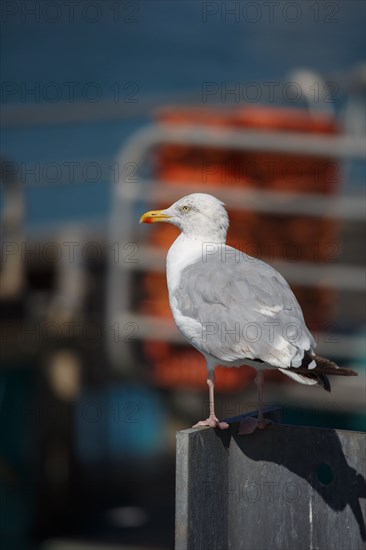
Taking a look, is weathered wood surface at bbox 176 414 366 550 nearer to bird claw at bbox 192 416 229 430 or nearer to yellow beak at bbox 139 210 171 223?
bird claw at bbox 192 416 229 430

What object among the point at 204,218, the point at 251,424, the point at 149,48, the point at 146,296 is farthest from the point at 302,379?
the point at 149,48

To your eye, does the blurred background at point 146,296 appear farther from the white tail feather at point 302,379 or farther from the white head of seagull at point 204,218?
the white tail feather at point 302,379

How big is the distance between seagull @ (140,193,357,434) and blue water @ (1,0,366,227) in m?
18.8

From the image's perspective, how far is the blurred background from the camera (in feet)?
18.5

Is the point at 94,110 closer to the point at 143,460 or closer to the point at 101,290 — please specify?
the point at 101,290

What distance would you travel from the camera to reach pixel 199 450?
2.28m

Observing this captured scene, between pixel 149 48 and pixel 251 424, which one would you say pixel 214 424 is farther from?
pixel 149 48

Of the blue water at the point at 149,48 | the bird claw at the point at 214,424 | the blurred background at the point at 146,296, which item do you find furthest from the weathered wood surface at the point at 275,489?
the blue water at the point at 149,48

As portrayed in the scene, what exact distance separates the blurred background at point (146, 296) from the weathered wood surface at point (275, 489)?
115 inches

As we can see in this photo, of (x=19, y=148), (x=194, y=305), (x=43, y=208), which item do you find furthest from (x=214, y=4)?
(x=194, y=305)

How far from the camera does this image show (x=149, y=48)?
30656mm

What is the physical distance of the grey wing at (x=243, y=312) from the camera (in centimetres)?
265

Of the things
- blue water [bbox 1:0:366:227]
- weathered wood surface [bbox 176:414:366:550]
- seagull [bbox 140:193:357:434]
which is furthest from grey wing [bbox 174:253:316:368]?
blue water [bbox 1:0:366:227]

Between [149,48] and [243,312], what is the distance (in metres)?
28.7
